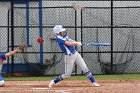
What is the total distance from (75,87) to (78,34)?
510 centimetres

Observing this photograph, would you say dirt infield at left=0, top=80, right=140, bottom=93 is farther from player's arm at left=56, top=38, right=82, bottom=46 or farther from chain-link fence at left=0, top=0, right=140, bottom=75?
chain-link fence at left=0, top=0, right=140, bottom=75

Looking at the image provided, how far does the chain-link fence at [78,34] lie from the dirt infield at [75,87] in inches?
123

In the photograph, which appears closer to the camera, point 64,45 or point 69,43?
point 69,43

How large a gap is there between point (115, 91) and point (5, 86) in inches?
140

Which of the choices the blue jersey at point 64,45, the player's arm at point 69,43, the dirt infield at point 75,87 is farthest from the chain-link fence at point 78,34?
the player's arm at point 69,43

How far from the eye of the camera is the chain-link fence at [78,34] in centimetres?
1852

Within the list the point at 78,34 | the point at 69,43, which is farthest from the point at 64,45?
the point at 78,34

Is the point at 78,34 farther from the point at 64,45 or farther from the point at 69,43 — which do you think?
the point at 69,43

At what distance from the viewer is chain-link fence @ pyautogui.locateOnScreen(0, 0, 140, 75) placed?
1852 centimetres

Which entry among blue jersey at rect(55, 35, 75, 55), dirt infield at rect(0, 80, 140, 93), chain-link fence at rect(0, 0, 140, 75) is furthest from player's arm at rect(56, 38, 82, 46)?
chain-link fence at rect(0, 0, 140, 75)

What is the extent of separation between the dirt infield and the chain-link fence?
3.14m

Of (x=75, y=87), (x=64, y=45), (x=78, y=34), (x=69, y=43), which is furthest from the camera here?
(x=78, y=34)

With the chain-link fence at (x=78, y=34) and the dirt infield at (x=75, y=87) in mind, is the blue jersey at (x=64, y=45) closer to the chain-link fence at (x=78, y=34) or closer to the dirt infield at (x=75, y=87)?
the dirt infield at (x=75, y=87)

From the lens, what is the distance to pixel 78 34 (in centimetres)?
1870
